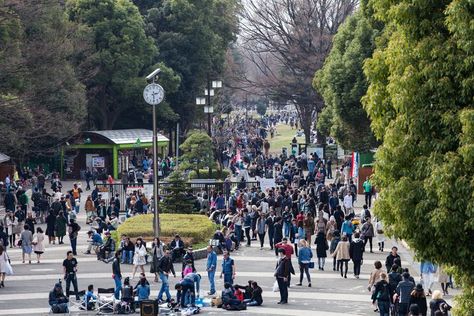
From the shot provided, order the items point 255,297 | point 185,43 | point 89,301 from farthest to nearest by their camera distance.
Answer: point 185,43 < point 255,297 < point 89,301

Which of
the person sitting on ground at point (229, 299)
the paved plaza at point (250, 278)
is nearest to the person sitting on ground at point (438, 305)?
the paved plaza at point (250, 278)

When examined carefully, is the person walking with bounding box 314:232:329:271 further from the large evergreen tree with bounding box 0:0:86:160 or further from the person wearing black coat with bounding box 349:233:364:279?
the large evergreen tree with bounding box 0:0:86:160

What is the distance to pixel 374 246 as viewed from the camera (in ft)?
129

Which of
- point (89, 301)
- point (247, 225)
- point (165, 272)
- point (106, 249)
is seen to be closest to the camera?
point (89, 301)

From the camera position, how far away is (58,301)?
2903 centimetres

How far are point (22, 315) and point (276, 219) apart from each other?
11.6 metres

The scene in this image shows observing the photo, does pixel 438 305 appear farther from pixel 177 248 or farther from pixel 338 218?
pixel 338 218

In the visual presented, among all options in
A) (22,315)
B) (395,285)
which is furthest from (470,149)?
(22,315)

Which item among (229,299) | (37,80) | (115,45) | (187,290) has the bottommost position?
(229,299)

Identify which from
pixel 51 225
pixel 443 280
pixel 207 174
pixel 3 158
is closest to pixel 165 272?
pixel 443 280

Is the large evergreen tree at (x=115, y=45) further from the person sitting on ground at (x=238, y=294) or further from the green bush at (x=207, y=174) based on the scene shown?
the person sitting on ground at (x=238, y=294)

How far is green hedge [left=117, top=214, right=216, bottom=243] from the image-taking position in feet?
126

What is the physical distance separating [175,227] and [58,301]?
10523 millimetres

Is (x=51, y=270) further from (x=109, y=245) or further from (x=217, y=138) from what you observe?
(x=217, y=138)
